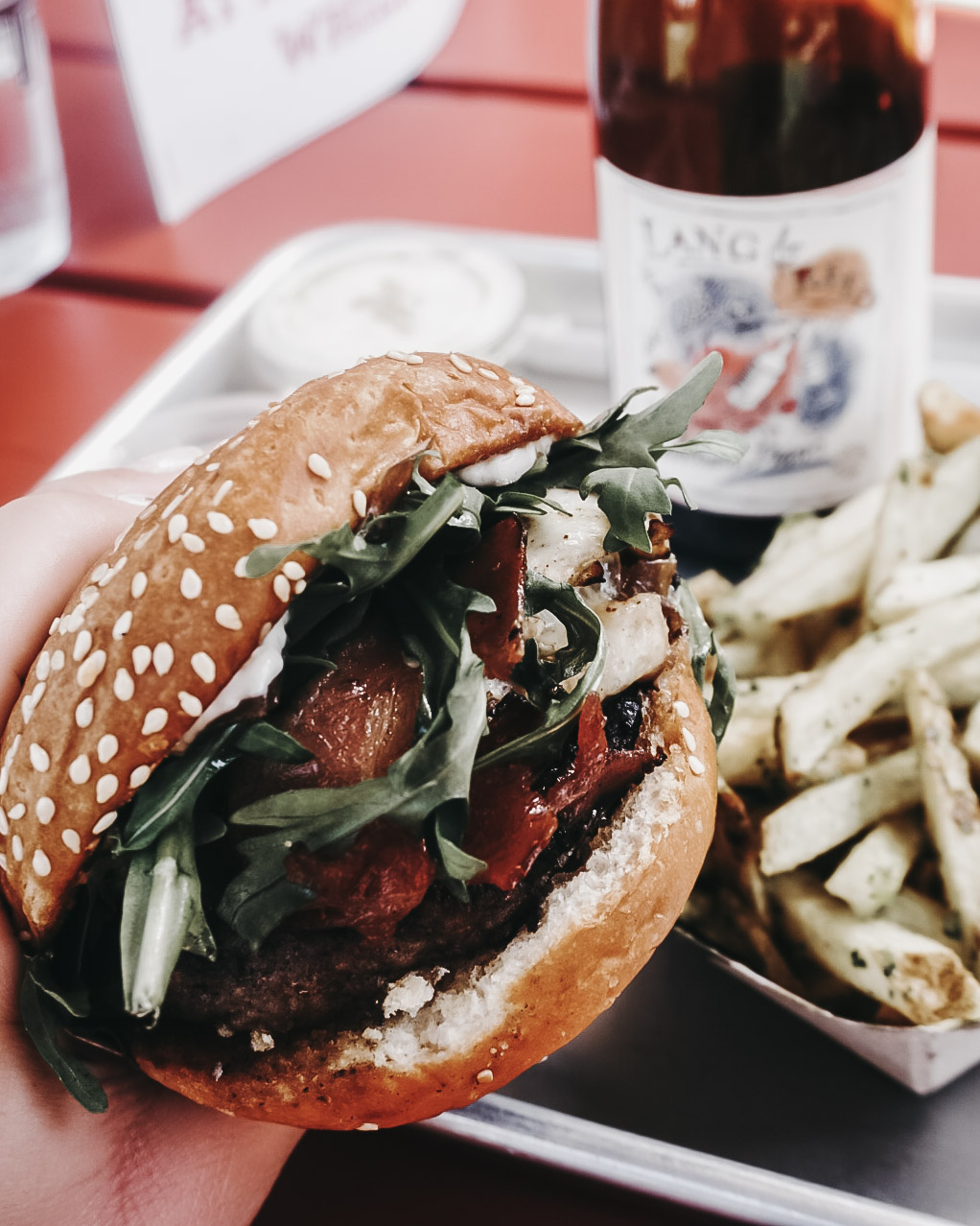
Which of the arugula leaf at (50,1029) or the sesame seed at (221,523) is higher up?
the sesame seed at (221,523)

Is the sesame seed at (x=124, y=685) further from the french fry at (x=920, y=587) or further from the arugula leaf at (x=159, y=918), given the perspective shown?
the french fry at (x=920, y=587)

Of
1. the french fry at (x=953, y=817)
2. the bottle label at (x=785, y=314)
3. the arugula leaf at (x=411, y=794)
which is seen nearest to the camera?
the arugula leaf at (x=411, y=794)

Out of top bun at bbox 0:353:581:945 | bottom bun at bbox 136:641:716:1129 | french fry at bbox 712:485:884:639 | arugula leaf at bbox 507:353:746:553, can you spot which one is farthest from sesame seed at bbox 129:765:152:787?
french fry at bbox 712:485:884:639

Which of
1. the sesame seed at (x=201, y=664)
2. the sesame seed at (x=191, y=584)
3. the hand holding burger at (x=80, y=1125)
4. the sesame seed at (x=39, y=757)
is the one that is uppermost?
the sesame seed at (x=191, y=584)

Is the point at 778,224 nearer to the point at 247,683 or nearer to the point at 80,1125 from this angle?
the point at 247,683

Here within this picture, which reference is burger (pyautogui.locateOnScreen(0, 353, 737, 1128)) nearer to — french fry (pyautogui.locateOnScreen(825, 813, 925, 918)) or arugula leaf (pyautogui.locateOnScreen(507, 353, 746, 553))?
arugula leaf (pyautogui.locateOnScreen(507, 353, 746, 553))

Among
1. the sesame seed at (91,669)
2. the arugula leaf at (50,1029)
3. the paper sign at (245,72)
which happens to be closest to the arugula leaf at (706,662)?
the sesame seed at (91,669)

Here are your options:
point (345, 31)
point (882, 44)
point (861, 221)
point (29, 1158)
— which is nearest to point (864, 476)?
point (861, 221)

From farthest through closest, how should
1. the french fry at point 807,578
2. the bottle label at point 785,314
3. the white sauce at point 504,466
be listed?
1. the bottle label at point 785,314
2. the french fry at point 807,578
3. the white sauce at point 504,466
